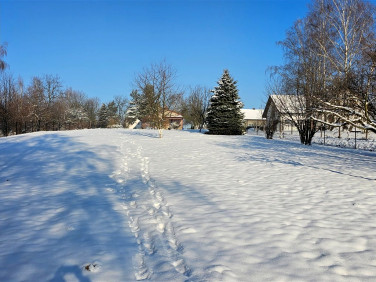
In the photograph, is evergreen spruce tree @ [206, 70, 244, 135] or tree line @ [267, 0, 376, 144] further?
evergreen spruce tree @ [206, 70, 244, 135]

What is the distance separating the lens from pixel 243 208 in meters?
5.22

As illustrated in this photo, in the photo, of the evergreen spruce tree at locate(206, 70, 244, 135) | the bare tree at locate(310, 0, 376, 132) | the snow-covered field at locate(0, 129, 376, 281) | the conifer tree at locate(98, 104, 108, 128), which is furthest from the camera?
the conifer tree at locate(98, 104, 108, 128)

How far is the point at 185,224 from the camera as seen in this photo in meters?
4.40

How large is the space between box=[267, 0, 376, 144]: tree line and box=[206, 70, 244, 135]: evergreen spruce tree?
8352mm

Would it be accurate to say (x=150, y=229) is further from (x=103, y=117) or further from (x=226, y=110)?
(x=103, y=117)

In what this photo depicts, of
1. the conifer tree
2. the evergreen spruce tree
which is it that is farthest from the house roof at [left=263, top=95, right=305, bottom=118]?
the conifer tree

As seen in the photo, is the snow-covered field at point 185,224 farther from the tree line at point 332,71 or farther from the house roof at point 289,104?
the house roof at point 289,104

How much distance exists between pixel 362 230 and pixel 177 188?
4.05 metres

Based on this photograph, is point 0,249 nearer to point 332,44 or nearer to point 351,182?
point 351,182

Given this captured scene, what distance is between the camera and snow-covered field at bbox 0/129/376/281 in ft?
10.0

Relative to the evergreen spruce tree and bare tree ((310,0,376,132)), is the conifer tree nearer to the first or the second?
the evergreen spruce tree

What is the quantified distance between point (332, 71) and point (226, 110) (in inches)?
541

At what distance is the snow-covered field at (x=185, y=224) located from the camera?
3057 mm

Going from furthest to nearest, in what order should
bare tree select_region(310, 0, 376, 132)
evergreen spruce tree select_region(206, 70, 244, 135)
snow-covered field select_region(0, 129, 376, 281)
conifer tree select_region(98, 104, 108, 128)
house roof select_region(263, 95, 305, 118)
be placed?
conifer tree select_region(98, 104, 108, 128) < evergreen spruce tree select_region(206, 70, 244, 135) < house roof select_region(263, 95, 305, 118) < bare tree select_region(310, 0, 376, 132) < snow-covered field select_region(0, 129, 376, 281)
